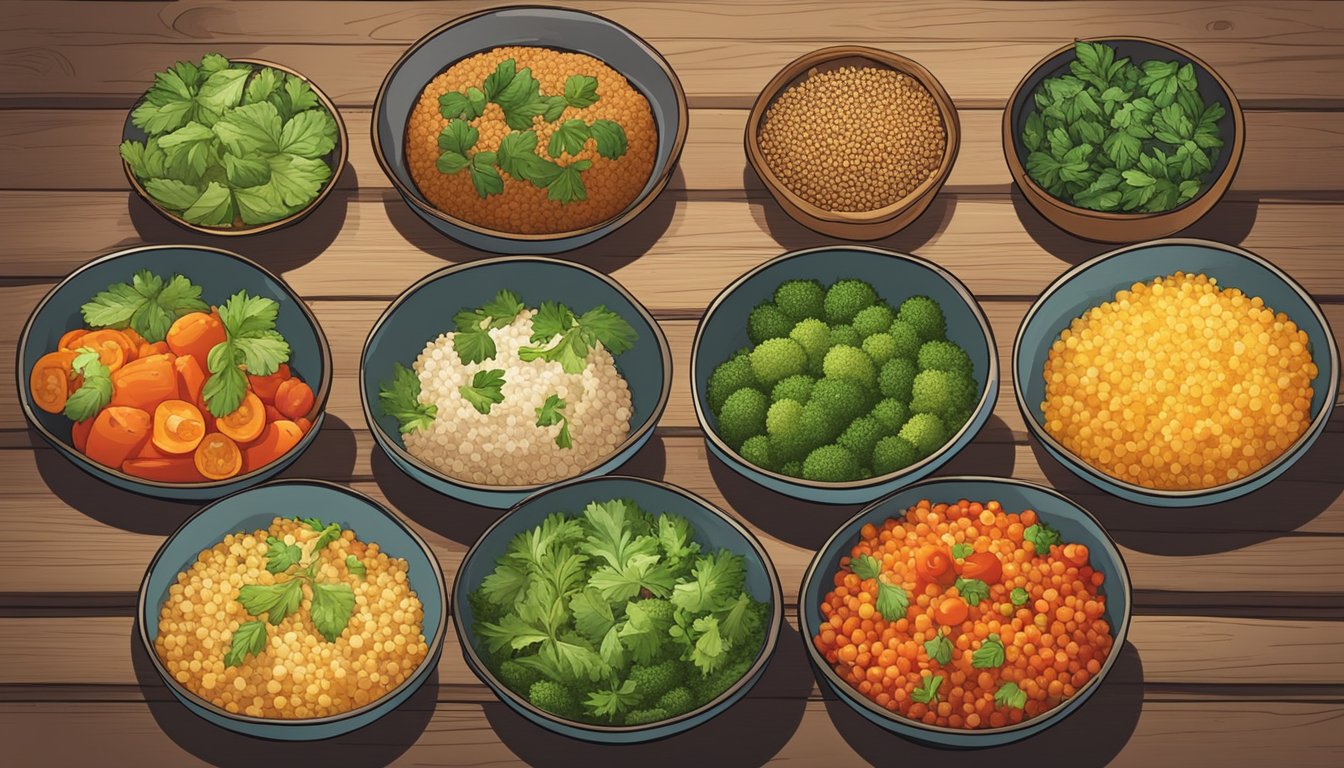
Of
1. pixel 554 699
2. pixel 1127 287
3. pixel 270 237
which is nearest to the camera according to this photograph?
pixel 554 699

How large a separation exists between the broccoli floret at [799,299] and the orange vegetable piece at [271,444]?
908mm

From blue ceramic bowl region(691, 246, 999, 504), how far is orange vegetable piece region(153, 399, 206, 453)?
2.87ft

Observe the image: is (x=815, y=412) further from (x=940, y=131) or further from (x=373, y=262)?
(x=373, y=262)

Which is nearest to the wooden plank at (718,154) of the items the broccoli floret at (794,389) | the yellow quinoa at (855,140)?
the yellow quinoa at (855,140)

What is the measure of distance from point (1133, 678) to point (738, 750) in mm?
693

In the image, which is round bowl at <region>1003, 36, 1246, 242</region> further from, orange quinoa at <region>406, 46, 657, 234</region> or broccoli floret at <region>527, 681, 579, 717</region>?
broccoli floret at <region>527, 681, 579, 717</region>

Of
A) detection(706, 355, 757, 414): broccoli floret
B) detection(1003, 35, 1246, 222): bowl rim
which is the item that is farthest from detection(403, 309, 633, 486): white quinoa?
detection(1003, 35, 1246, 222): bowl rim

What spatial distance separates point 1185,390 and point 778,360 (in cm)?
71

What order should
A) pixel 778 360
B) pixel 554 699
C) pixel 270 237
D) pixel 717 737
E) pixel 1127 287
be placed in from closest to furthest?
pixel 554 699
pixel 717 737
pixel 778 360
pixel 1127 287
pixel 270 237

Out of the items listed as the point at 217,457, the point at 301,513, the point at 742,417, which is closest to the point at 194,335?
the point at 217,457

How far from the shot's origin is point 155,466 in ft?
7.59

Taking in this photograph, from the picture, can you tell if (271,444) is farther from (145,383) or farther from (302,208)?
(302,208)

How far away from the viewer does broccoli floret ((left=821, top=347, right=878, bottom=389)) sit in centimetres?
237

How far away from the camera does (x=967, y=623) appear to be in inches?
86.2
